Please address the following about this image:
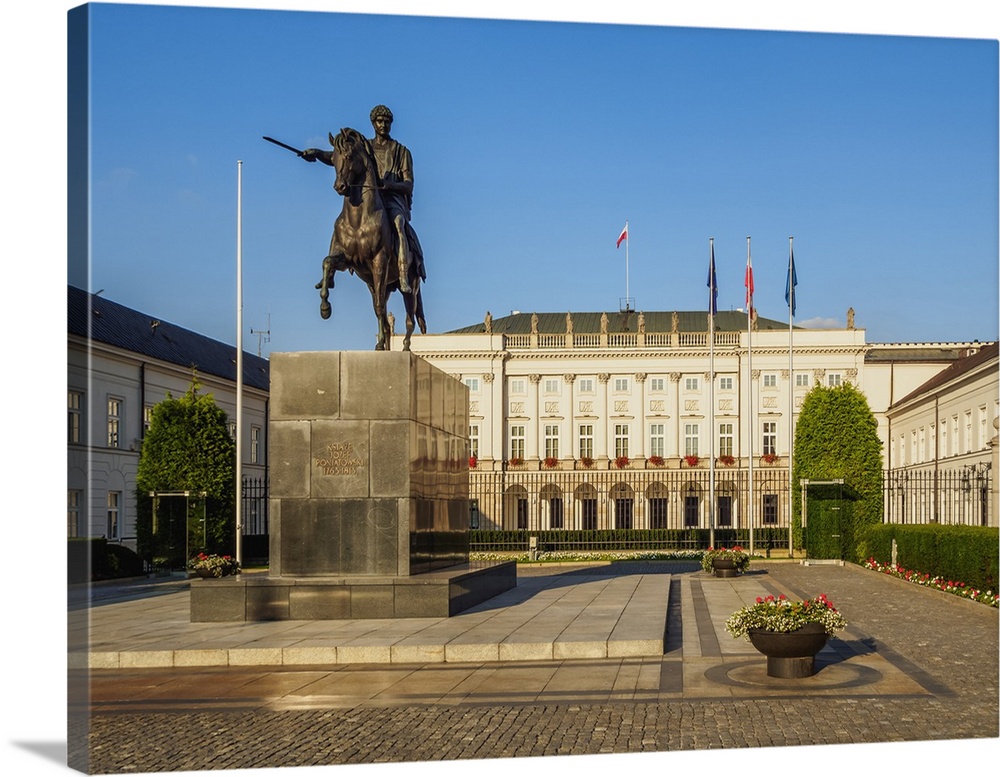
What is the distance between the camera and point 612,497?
70000mm

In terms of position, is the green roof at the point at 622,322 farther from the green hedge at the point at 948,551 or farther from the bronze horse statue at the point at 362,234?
the bronze horse statue at the point at 362,234

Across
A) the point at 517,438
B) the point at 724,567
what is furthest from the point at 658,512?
the point at 724,567

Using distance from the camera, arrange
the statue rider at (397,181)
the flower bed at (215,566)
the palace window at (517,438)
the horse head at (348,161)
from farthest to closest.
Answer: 1. the palace window at (517,438)
2. the flower bed at (215,566)
3. the statue rider at (397,181)
4. the horse head at (348,161)

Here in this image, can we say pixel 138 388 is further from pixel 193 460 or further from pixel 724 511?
pixel 724 511

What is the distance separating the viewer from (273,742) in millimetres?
8688

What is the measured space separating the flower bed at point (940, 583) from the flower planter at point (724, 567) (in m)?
3.59

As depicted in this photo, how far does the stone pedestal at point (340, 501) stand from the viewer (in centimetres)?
1491

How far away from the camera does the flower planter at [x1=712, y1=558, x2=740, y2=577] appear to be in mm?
29953

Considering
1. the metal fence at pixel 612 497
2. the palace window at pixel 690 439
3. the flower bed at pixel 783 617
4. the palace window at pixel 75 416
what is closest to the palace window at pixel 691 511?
the metal fence at pixel 612 497

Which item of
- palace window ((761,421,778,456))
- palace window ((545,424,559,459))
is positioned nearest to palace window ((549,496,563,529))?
palace window ((545,424,559,459))

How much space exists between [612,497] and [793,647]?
5875cm

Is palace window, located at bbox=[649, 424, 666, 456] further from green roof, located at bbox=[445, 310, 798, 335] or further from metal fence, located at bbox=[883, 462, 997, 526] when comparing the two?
metal fence, located at bbox=[883, 462, 997, 526]

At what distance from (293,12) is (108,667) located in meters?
7.48

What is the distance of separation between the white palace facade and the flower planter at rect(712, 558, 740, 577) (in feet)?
120
